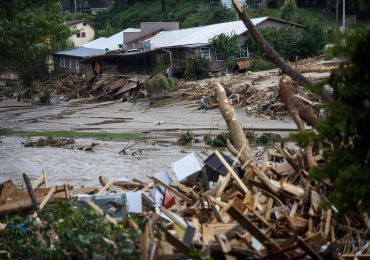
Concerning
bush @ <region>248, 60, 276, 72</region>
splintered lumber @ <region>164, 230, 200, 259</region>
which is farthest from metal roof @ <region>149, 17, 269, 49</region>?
splintered lumber @ <region>164, 230, 200, 259</region>

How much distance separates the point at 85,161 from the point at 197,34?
3424cm

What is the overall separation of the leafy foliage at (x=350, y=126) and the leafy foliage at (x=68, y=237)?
2.03 metres

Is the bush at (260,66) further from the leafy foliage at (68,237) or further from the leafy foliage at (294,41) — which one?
the leafy foliage at (68,237)

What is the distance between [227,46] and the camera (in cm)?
4994

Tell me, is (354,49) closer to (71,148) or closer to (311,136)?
(311,136)

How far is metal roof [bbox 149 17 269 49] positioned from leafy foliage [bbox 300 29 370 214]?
46.9m

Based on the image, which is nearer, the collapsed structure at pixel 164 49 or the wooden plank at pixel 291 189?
the wooden plank at pixel 291 189

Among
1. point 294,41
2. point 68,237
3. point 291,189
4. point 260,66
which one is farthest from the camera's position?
point 294,41

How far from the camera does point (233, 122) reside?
11.7m

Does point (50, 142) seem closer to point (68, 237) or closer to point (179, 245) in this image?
point (68, 237)

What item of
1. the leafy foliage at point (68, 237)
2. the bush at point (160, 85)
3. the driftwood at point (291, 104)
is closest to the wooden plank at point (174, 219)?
the leafy foliage at point (68, 237)

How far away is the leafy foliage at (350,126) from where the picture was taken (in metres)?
5.38

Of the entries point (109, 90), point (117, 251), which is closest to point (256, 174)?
point (117, 251)

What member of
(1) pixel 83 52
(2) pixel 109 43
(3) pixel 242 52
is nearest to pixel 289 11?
(3) pixel 242 52
